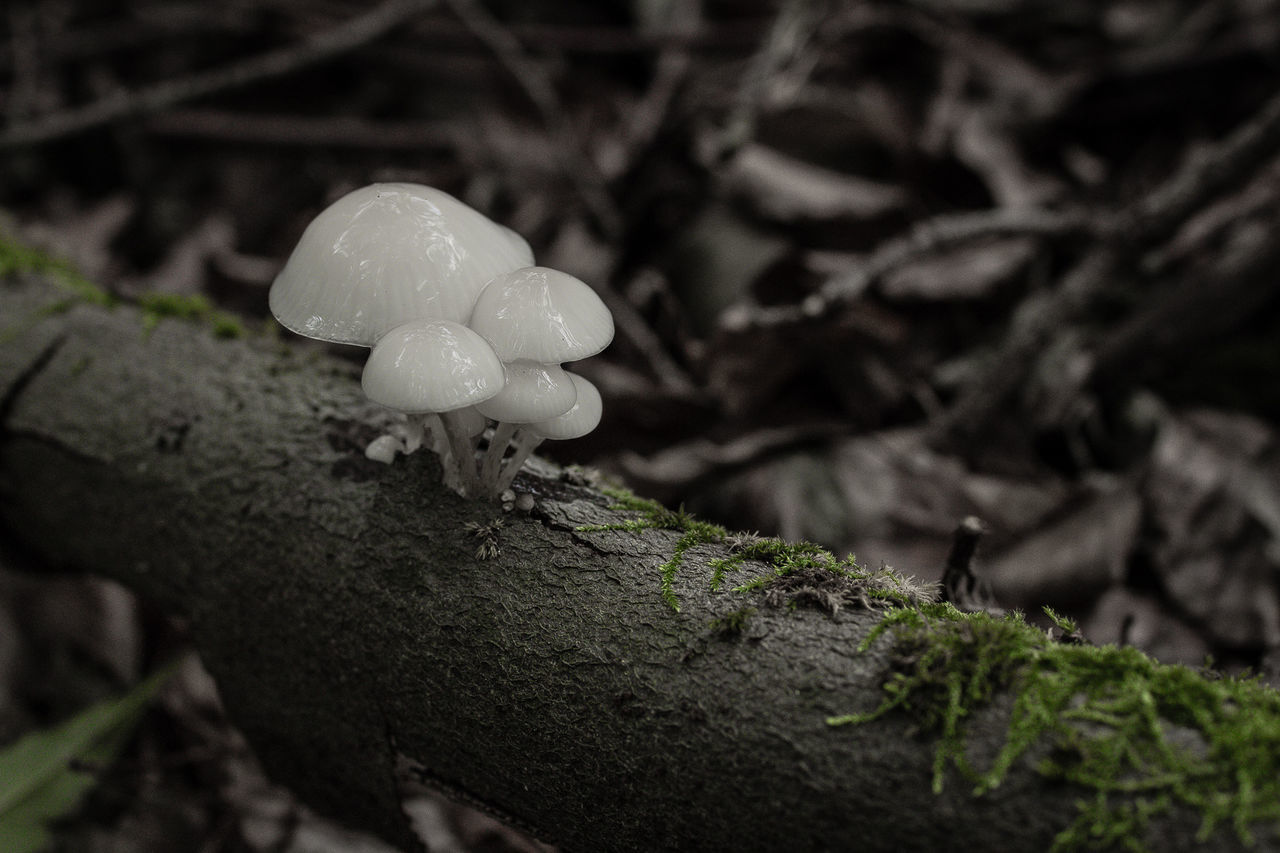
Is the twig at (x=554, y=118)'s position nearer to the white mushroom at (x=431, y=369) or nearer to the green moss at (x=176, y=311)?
the green moss at (x=176, y=311)

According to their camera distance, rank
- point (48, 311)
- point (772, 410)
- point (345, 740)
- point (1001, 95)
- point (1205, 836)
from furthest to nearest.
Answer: point (1001, 95) → point (772, 410) → point (48, 311) → point (345, 740) → point (1205, 836)

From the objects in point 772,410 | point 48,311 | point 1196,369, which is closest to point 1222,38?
point 1196,369

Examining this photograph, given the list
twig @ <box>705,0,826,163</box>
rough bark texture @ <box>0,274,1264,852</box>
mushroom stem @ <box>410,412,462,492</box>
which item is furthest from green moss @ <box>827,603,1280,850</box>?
twig @ <box>705,0,826,163</box>

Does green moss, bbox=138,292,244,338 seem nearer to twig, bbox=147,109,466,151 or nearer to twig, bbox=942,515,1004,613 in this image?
twig, bbox=942,515,1004,613

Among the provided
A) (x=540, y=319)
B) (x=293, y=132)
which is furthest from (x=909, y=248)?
(x=293, y=132)

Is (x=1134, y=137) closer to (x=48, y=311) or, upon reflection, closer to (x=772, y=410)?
(x=772, y=410)

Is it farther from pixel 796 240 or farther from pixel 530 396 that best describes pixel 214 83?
pixel 530 396
